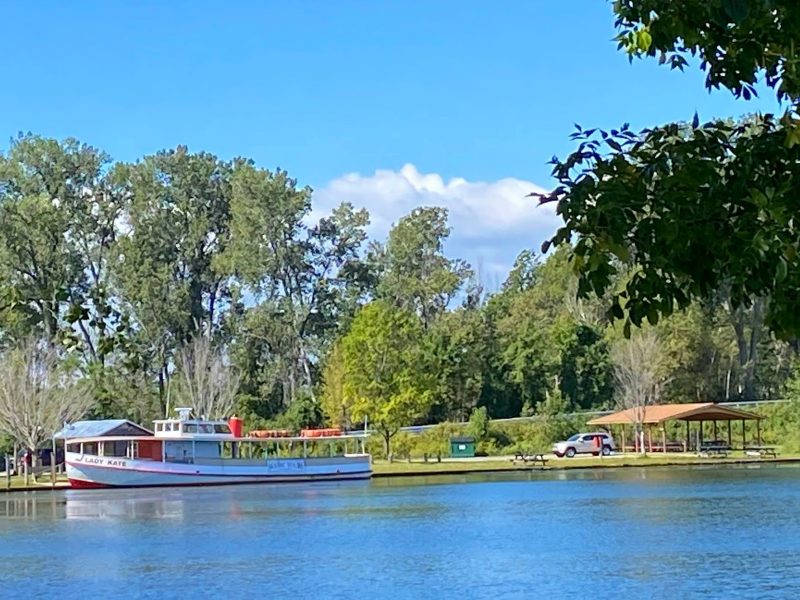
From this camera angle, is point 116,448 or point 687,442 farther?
point 687,442

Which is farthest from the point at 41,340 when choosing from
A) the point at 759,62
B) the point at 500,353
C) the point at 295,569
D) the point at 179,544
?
the point at 759,62

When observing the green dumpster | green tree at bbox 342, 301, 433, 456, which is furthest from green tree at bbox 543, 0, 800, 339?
the green dumpster

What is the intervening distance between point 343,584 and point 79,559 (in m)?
7.90

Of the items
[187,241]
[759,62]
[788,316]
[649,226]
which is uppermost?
[187,241]

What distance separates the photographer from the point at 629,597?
2025 centimetres

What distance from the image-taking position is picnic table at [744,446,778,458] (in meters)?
61.6

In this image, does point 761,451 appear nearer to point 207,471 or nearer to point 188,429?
point 207,471

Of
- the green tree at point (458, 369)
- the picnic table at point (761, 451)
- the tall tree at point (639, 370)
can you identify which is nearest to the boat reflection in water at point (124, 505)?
the green tree at point (458, 369)

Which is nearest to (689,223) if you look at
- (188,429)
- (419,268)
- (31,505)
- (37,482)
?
(31,505)

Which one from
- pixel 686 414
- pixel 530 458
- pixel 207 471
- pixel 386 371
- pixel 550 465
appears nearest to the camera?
pixel 207 471

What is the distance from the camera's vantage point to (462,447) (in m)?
67.9

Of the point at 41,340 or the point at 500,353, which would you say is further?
the point at 500,353

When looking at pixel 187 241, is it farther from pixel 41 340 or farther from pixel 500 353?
pixel 500 353

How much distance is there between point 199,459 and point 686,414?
2387 cm
